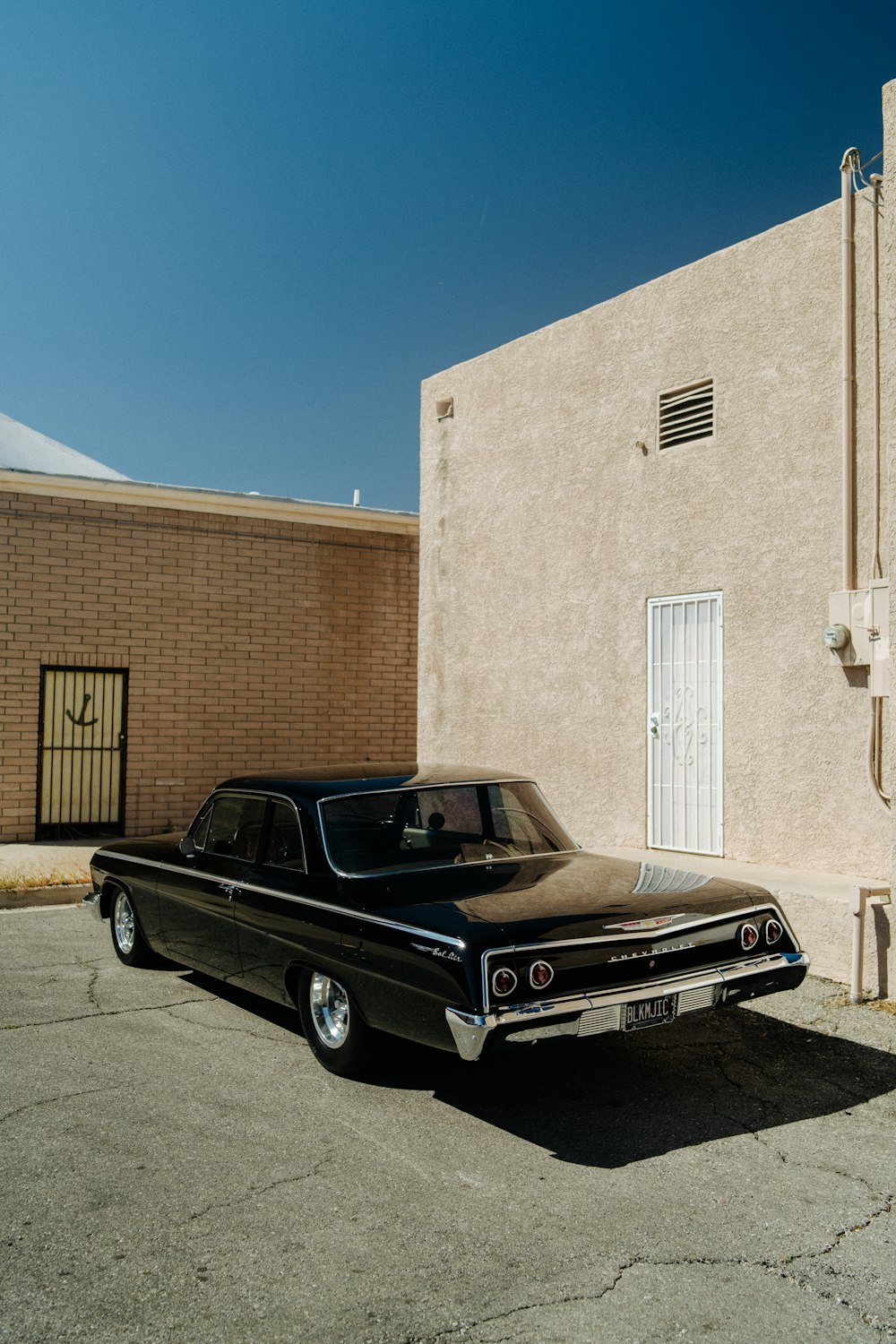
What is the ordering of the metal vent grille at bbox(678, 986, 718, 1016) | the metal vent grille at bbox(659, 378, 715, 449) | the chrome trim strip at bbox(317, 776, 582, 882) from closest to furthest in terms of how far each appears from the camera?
the metal vent grille at bbox(678, 986, 718, 1016), the chrome trim strip at bbox(317, 776, 582, 882), the metal vent grille at bbox(659, 378, 715, 449)

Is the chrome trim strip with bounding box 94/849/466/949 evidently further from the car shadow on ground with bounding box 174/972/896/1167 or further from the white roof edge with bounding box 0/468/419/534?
the white roof edge with bounding box 0/468/419/534

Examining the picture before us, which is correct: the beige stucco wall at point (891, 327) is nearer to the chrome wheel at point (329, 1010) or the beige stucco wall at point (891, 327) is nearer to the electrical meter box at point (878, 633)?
the electrical meter box at point (878, 633)

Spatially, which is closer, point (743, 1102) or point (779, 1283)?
point (779, 1283)

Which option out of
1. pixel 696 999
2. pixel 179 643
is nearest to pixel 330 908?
pixel 696 999

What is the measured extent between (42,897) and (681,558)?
19.8 ft

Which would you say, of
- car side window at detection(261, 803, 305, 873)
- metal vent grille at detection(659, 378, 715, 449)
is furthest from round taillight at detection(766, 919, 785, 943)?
metal vent grille at detection(659, 378, 715, 449)

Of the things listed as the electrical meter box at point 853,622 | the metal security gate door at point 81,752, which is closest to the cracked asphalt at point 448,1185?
the electrical meter box at point 853,622

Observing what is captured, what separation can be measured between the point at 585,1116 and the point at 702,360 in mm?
6055

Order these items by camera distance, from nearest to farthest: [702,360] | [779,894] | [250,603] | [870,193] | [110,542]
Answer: [779,894] → [870,193] → [702,360] → [110,542] → [250,603]

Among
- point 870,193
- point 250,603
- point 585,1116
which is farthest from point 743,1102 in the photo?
point 250,603

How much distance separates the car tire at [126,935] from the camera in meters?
7.11

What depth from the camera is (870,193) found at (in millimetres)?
7438

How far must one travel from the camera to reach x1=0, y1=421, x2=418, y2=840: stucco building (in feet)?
42.7

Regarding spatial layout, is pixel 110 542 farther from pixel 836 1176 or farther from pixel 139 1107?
pixel 836 1176
